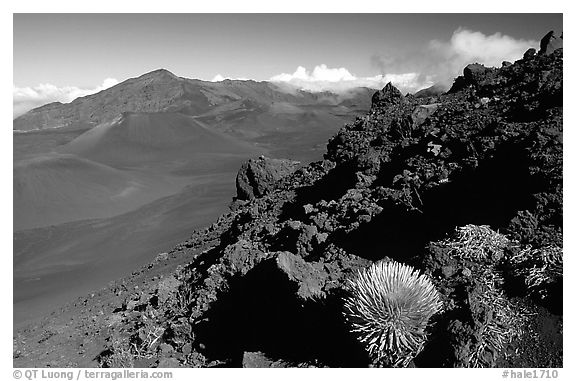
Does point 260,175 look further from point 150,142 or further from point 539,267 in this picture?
point 150,142

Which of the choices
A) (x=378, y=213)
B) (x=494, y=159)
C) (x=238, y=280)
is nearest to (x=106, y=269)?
(x=238, y=280)

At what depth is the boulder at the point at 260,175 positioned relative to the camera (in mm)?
8070

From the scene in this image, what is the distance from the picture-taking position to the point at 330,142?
7.63 metres

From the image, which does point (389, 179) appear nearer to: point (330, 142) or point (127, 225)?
point (330, 142)

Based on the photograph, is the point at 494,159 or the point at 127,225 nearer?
the point at 494,159

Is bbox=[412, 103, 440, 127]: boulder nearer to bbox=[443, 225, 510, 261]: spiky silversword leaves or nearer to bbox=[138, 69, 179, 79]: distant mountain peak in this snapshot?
bbox=[443, 225, 510, 261]: spiky silversword leaves

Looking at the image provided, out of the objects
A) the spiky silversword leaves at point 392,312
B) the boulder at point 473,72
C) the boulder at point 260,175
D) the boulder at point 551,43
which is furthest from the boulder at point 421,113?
the spiky silversword leaves at point 392,312

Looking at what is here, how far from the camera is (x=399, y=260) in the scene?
3623 mm

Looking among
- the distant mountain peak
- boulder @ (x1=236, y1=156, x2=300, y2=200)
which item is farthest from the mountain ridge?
boulder @ (x1=236, y1=156, x2=300, y2=200)

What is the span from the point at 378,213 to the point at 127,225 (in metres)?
11.7

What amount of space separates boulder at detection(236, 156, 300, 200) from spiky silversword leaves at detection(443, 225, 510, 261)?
16.0ft

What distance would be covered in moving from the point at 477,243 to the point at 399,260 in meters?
0.63

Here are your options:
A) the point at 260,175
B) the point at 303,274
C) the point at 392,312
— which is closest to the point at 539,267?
the point at 392,312

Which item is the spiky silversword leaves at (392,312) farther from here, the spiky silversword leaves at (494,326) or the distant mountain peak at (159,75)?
the distant mountain peak at (159,75)
